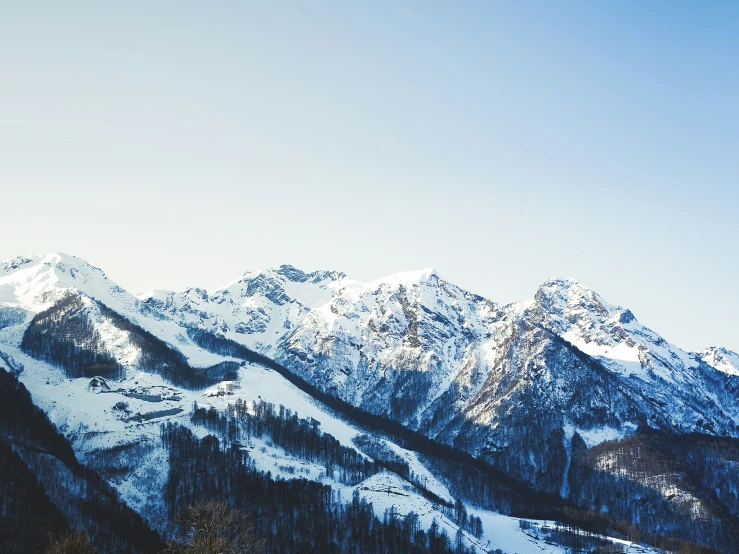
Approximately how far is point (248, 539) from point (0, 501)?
102 metres

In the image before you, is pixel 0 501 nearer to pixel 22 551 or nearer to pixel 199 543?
pixel 22 551

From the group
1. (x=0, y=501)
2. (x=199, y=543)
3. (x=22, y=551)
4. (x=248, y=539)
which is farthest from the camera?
(x=0, y=501)

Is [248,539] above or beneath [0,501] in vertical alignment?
above

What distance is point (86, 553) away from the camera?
11719 centimetres

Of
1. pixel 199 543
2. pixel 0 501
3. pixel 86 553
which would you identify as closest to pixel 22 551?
pixel 0 501

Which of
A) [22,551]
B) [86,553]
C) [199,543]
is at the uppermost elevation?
[199,543]

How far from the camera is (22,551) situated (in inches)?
7141

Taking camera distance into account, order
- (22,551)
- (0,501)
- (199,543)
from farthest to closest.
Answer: (0,501) → (22,551) → (199,543)

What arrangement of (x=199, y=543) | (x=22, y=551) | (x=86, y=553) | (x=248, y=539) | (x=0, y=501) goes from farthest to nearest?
(x=0, y=501)
(x=22, y=551)
(x=248, y=539)
(x=86, y=553)
(x=199, y=543)

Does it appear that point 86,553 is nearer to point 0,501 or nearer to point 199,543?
point 199,543

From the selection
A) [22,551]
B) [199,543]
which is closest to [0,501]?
[22,551]

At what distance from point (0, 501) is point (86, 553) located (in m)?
98.9

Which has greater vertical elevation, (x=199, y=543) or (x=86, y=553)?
(x=199, y=543)

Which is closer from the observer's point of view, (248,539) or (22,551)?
(248,539)
